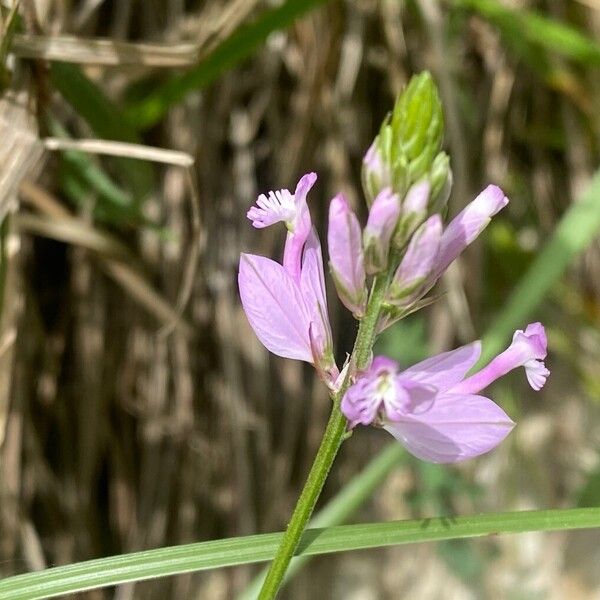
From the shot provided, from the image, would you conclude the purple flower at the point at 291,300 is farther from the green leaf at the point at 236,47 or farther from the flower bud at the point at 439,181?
the green leaf at the point at 236,47

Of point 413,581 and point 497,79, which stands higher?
point 497,79

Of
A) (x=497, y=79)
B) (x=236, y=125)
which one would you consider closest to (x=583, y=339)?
(x=497, y=79)

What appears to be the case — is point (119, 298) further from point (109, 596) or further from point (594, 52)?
point (594, 52)

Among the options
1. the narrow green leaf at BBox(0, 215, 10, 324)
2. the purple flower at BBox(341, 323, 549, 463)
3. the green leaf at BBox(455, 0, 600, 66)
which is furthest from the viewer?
the green leaf at BBox(455, 0, 600, 66)

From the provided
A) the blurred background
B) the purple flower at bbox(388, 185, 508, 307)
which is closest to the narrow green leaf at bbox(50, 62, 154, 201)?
the blurred background

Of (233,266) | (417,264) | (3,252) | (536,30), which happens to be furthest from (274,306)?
(536,30)

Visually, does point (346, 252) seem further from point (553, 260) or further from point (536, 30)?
point (536, 30)

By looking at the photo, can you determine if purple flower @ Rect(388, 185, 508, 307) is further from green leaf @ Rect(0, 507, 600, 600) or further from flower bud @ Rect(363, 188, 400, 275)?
green leaf @ Rect(0, 507, 600, 600)
